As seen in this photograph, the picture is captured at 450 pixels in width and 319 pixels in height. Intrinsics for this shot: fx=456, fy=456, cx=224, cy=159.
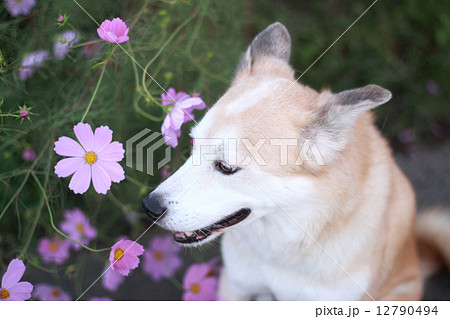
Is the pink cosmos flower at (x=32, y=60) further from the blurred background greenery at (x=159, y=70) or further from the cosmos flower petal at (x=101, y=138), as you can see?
the cosmos flower petal at (x=101, y=138)

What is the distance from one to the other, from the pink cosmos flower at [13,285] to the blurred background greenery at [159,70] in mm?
354

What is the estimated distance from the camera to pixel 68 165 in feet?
4.96

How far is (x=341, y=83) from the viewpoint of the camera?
3393 mm

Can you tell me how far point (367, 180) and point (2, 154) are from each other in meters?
1.66

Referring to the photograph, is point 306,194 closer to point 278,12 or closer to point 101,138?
point 101,138

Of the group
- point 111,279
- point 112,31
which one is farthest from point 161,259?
point 112,31

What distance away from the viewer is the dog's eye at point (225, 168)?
1688mm

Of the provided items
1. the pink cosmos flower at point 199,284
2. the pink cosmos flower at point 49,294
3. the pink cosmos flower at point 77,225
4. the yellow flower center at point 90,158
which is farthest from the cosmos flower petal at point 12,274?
the pink cosmos flower at point 199,284

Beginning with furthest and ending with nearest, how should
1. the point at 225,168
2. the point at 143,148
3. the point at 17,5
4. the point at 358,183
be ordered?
1. the point at 143,148
2. the point at 17,5
3. the point at 358,183
4. the point at 225,168

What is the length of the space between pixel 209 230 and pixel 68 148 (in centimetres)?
66

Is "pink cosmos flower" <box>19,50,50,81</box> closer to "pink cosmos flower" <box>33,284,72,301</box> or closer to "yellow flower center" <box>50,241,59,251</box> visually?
"yellow flower center" <box>50,241,59,251</box>

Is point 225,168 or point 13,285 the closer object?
point 13,285

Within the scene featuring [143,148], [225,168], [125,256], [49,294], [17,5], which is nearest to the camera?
[125,256]

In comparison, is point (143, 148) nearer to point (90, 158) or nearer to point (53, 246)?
point (53, 246)
